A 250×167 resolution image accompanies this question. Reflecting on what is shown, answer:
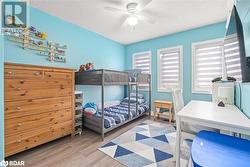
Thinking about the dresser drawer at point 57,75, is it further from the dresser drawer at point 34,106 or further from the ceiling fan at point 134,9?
the ceiling fan at point 134,9

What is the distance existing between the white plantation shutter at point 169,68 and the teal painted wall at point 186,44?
0.14m

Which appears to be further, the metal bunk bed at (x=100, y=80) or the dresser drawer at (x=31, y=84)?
the metal bunk bed at (x=100, y=80)

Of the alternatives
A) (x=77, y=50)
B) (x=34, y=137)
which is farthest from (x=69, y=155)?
(x=77, y=50)

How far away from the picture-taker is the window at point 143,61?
14.5 ft

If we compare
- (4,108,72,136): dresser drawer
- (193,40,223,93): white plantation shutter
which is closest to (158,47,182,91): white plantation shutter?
(193,40,223,93): white plantation shutter

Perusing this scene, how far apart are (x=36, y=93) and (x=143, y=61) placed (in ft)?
11.1

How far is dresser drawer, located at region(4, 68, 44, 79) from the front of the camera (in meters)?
1.72

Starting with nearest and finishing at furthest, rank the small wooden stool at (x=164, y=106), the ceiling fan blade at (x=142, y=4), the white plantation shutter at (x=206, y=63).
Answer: the ceiling fan blade at (x=142, y=4) → the white plantation shutter at (x=206, y=63) → the small wooden stool at (x=164, y=106)

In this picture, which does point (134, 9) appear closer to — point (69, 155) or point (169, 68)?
point (169, 68)

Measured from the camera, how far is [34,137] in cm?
199

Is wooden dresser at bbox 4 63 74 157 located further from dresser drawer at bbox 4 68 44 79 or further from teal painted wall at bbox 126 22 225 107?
teal painted wall at bbox 126 22 225 107

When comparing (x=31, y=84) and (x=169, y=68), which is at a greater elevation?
(x=169, y=68)

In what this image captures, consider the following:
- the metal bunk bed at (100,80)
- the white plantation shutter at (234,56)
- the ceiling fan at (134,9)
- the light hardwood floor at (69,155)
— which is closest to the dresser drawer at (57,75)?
the metal bunk bed at (100,80)

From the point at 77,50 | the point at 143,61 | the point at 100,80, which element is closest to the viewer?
the point at 100,80
